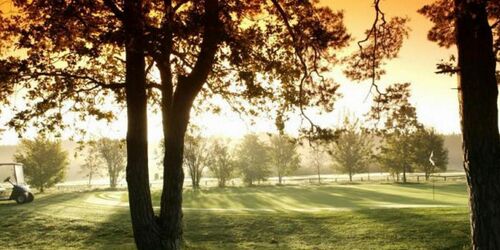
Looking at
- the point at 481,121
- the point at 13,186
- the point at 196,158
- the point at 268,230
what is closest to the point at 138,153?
the point at 481,121

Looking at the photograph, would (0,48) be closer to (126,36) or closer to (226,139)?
(126,36)

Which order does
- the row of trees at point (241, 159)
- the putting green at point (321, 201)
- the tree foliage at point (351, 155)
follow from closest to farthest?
the putting green at point (321, 201) → the row of trees at point (241, 159) → the tree foliage at point (351, 155)

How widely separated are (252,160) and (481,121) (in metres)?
63.4

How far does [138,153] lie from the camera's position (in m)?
9.48

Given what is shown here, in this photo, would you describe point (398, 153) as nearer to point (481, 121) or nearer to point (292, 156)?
point (292, 156)

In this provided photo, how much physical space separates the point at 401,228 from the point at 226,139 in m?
55.9

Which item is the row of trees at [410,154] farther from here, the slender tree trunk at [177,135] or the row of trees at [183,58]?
the slender tree trunk at [177,135]

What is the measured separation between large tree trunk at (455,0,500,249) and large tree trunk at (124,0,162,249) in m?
5.70

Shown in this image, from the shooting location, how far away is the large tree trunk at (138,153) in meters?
9.41

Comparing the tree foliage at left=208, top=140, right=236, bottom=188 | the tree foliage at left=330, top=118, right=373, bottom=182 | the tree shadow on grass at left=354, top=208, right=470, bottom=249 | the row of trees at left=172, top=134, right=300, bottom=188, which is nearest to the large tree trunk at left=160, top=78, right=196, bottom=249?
the tree shadow on grass at left=354, top=208, right=470, bottom=249

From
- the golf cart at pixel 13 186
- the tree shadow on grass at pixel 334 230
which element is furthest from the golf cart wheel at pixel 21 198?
the tree shadow on grass at pixel 334 230

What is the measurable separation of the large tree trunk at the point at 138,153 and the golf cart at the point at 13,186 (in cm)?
2488

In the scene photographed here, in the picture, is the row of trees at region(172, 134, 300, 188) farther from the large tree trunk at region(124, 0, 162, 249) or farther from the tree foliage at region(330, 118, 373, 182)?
the large tree trunk at region(124, 0, 162, 249)

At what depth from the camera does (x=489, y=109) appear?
7652 mm
